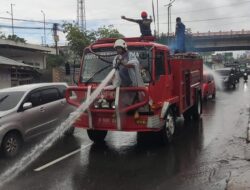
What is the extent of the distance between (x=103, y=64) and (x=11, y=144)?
2814 millimetres

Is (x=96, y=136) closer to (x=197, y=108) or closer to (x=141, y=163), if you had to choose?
(x=141, y=163)

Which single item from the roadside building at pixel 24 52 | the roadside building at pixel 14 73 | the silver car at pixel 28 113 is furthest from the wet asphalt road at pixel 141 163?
the roadside building at pixel 24 52

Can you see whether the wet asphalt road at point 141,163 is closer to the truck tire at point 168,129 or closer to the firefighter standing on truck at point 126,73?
the truck tire at point 168,129

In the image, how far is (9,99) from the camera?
32.9 feet

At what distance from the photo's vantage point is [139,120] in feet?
29.2

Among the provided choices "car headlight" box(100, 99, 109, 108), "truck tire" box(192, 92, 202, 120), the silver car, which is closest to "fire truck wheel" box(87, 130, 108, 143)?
the silver car

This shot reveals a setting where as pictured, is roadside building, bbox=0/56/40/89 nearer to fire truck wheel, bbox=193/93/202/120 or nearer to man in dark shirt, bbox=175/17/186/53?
man in dark shirt, bbox=175/17/186/53

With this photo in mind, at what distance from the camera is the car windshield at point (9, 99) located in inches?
383

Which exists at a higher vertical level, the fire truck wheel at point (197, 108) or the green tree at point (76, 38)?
the green tree at point (76, 38)

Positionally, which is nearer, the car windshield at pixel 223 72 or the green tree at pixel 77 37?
the car windshield at pixel 223 72

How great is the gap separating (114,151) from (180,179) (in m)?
2.74

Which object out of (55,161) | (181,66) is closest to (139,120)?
(55,161)

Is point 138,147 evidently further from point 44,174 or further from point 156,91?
point 44,174

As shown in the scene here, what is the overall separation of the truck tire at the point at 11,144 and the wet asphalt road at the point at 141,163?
23cm
